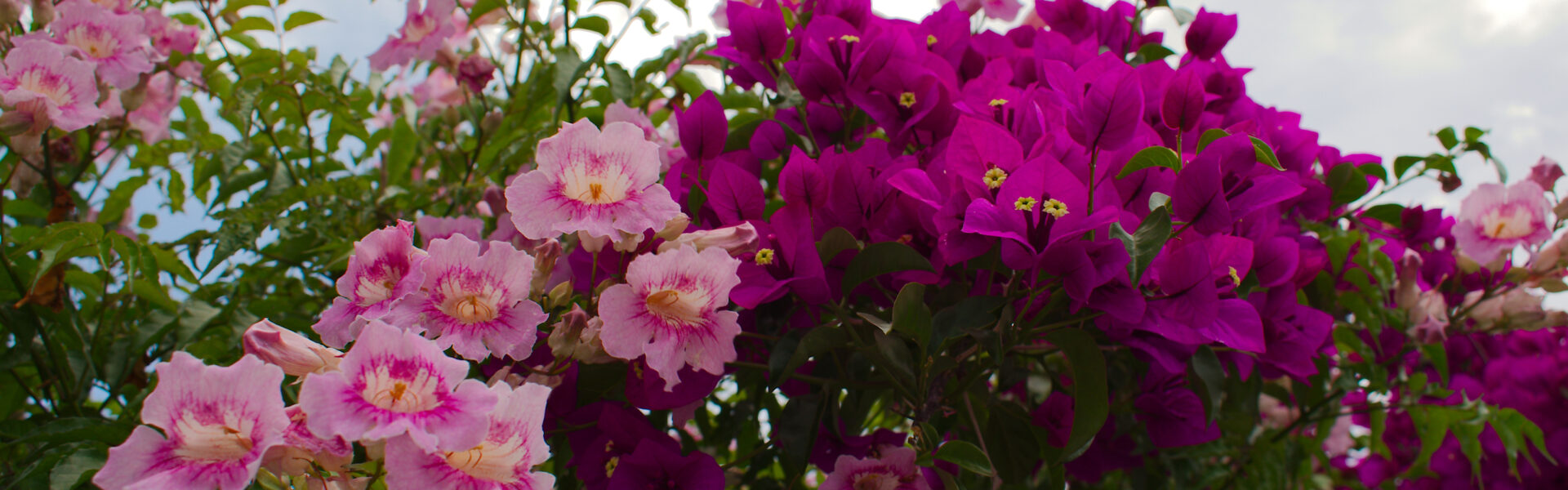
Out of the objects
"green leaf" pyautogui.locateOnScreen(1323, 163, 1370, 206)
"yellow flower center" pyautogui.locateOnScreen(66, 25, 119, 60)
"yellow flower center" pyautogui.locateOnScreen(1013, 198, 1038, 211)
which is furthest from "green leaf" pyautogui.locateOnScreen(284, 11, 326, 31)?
"green leaf" pyautogui.locateOnScreen(1323, 163, 1370, 206)

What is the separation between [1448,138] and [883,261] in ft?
2.37

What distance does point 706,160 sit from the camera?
0.64 metres

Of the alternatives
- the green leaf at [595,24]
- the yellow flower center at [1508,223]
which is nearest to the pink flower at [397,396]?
the green leaf at [595,24]

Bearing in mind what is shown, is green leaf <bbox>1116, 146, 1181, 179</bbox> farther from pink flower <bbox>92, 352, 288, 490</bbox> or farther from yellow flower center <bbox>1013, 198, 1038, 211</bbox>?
pink flower <bbox>92, 352, 288, 490</bbox>

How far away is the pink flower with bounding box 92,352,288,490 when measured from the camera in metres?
0.37

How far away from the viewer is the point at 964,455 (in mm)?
505

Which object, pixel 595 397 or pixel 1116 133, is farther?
pixel 595 397

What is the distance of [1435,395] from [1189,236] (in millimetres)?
771

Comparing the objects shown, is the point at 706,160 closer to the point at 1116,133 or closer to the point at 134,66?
the point at 1116,133

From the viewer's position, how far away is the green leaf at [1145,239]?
0.44m

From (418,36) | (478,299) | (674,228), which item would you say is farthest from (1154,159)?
(418,36)

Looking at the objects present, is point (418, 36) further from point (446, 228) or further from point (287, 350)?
point (287, 350)

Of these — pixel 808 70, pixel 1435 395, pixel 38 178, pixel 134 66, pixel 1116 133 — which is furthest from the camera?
pixel 1435 395

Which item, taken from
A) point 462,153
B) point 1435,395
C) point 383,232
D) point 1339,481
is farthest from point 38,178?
point 1339,481
